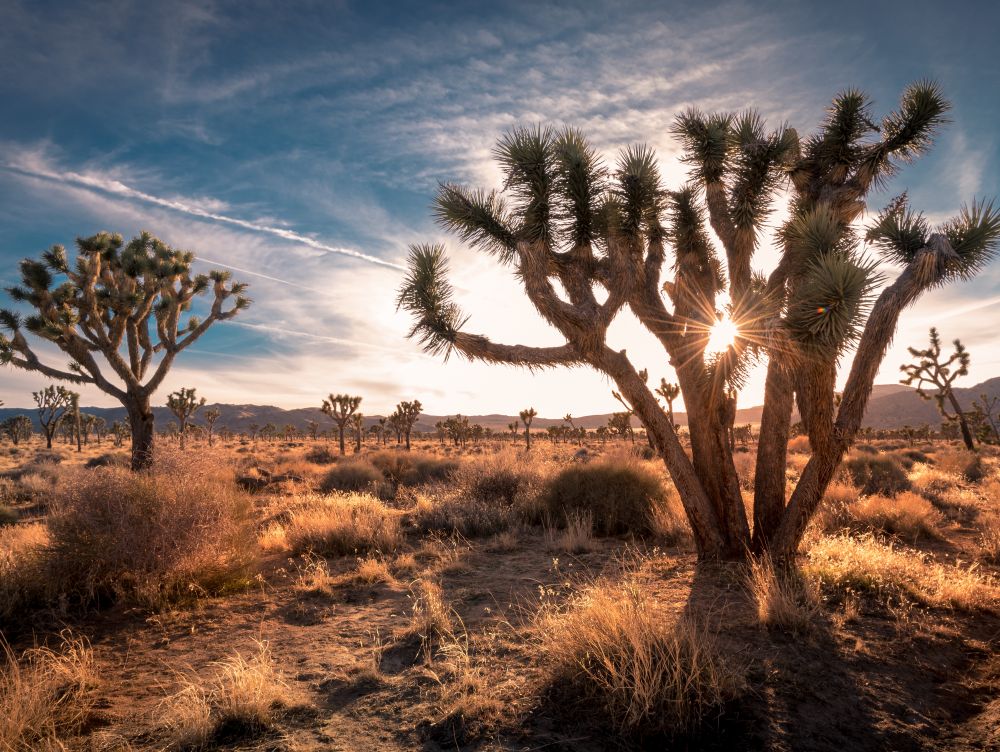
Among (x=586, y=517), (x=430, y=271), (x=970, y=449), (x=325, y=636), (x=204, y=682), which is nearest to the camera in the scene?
(x=204, y=682)

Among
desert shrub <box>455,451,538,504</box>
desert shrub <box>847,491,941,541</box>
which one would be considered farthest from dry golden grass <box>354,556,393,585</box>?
desert shrub <box>847,491,941,541</box>

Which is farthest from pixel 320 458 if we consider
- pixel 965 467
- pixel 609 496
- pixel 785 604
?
pixel 965 467

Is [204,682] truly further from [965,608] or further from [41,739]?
[965,608]

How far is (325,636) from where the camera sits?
5504mm

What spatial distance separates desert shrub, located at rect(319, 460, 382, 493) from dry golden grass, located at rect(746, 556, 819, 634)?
43.6 feet

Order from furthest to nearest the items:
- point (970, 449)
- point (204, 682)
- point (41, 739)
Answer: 1. point (970, 449)
2. point (204, 682)
3. point (41, 739)

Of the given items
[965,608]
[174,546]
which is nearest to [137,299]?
[174,546]

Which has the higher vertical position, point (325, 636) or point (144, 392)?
point (144, 392)

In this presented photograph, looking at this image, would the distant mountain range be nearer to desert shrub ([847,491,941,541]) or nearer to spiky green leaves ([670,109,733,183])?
desert shrub ([847,491,941,541])

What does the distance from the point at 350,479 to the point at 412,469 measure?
322 cm

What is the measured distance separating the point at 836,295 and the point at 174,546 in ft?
28.2

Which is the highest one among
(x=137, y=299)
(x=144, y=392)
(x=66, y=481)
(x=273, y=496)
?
(x=137, y=299)

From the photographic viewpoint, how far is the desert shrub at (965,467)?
55.7 feet

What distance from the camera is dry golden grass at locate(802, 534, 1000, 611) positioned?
580cm
